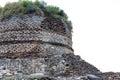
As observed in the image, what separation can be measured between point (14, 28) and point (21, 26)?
0.29 meters

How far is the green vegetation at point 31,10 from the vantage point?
1440 centimetres

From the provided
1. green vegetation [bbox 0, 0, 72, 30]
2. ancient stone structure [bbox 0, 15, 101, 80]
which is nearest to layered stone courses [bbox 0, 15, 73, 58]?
ancient stone structure [bbox 0, 15, 101, 80]

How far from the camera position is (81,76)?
450 inches

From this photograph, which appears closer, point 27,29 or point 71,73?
point 71,73

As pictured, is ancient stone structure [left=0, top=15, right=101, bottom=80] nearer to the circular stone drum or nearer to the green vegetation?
the circular stone drum

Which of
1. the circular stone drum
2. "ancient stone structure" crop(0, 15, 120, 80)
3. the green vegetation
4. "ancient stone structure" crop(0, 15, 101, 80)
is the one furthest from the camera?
the green vegetation

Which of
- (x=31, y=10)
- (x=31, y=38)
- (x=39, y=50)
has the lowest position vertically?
(x=39, y=50)

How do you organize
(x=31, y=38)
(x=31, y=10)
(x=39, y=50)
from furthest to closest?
(x=31, y=10) < (x=31, y=38) < (x=39, y=50)

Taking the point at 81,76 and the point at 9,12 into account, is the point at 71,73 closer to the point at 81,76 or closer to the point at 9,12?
the point at 81,76

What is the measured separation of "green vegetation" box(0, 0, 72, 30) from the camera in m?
14.4

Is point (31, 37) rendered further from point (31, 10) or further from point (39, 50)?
point (31, 10)

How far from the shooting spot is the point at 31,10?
14352mm

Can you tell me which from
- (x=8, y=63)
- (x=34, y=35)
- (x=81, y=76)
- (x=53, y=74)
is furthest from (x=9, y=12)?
(x=81, y=76)

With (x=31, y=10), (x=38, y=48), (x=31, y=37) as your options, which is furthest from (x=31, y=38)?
(x=31, y=10)
